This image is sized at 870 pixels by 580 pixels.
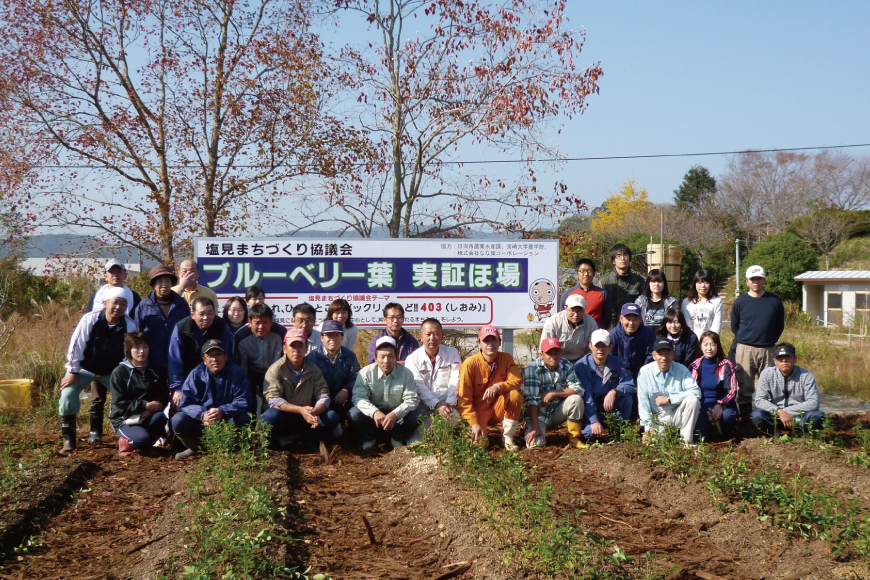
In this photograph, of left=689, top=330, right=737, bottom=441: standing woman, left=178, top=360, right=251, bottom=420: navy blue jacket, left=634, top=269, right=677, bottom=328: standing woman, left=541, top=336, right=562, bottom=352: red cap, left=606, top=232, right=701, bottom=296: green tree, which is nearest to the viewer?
left=178, top=360, right=251, bottom=420: navy blue jacket

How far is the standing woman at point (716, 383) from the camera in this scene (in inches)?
274

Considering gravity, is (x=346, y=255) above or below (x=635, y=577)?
above

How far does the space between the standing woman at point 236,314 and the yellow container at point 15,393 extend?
3047 millimetres

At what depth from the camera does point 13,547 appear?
4328 millimetres

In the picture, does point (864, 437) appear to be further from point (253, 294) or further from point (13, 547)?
point (13, 547)

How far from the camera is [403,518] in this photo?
16.1 ft

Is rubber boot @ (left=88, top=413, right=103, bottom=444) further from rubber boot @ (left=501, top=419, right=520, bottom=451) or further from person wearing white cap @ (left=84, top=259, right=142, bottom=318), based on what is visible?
rubber boot @ (left=501, top=419, right=520, bottom=451)

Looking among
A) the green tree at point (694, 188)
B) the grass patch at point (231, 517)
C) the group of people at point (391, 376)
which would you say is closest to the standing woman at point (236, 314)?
the group of people at point (391, 376)

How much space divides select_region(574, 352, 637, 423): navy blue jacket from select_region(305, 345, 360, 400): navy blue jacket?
222 cm

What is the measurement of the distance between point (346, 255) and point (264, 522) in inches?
178

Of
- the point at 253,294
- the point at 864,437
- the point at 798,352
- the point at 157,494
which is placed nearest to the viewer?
the point at 157,494

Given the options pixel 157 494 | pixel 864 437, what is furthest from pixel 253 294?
pixel 864 437

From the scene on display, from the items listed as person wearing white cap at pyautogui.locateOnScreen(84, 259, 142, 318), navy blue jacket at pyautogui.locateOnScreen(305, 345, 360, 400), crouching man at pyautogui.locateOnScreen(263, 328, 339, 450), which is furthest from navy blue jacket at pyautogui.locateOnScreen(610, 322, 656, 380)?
person wearing white cap at pyautogui.locateOnScreen(84, 259, 142, 318)

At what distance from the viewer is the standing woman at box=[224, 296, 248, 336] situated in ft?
23.6
